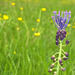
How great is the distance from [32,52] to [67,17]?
4.43 ft

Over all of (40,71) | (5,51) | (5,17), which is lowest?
(40,71)

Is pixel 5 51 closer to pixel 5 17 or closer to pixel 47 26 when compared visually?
pixel 5 17

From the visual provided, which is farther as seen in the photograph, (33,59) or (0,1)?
(0,1)

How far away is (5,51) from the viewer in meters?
2.44

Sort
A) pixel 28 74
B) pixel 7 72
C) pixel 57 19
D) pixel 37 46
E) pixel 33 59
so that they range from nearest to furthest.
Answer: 1. pixel 57 19
2. pixel 28 74
3. pixel 7 72
4. pixel 33 59
5. pixel 37 46

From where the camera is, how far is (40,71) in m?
2.07

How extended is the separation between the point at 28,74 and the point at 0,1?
1709mm

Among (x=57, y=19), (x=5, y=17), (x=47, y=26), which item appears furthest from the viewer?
(x=47, y=26)

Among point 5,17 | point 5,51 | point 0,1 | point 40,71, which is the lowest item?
point 40,71

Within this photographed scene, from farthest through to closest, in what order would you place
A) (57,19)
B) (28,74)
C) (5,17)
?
1. (5,17)
2. (28,74)
3. (57,19)

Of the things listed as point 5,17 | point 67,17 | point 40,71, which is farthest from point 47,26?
point 67,17

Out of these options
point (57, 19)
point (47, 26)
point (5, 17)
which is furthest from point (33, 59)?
point (47, 26)

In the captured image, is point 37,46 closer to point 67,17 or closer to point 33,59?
point 33,59

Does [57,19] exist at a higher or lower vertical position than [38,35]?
higher
